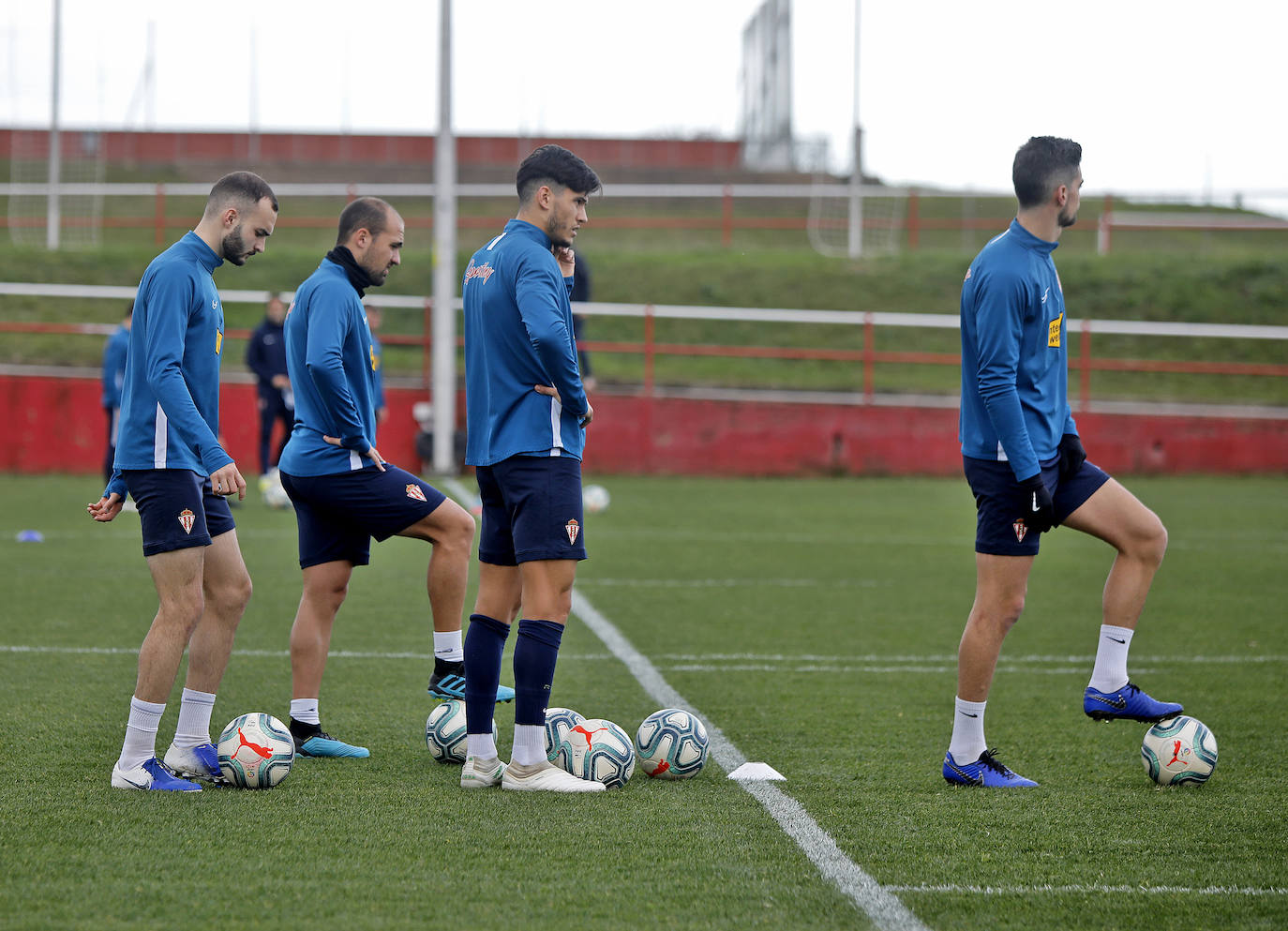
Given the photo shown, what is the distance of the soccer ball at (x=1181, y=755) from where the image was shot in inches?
188

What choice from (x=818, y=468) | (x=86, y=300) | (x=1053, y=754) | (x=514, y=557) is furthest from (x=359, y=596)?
(x=86, y=300)

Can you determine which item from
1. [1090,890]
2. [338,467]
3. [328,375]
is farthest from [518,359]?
[1090,890]

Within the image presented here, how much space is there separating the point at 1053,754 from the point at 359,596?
496 centimetres

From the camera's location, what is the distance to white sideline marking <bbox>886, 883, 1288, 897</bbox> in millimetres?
3652

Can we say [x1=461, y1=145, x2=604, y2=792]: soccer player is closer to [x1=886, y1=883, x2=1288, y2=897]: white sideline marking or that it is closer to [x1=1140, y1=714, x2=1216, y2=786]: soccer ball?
[x1=886, y1=883, x2=1288, y2=897]: white sideline marking

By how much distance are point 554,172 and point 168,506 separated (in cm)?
165

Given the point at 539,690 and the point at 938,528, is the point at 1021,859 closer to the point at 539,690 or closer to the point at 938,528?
the point at 539,690

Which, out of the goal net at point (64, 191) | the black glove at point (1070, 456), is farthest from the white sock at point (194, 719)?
the goal net at point (64, 191)

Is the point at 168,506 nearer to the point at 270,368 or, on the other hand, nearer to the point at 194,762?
the point at 194,762

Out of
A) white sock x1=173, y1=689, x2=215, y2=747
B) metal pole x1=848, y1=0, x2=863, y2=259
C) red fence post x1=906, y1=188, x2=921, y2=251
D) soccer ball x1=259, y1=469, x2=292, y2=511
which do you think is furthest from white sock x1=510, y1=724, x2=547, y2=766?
metal pole x1=848, y1=0, x2=863, y2=259

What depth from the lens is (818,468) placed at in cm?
1830

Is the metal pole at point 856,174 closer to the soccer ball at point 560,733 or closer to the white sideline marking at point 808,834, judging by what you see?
the white sideline marking at point 808,834

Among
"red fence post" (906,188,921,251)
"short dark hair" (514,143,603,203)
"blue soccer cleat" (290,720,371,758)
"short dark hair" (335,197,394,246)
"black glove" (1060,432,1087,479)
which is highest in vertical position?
"red fence post" (906,188,921,251)

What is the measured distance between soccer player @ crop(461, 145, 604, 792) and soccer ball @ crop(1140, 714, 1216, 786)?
191 centimetres
